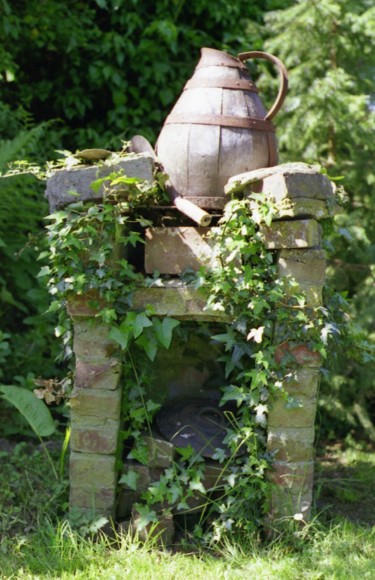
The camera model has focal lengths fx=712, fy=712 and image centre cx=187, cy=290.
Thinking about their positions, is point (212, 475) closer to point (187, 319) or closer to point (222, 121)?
point (187, 319)

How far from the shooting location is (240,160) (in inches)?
127

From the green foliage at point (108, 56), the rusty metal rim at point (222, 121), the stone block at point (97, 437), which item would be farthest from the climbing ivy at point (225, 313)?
the green foliage at point (108, 56)

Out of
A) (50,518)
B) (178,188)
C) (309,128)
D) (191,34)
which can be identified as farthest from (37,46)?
(50,518)

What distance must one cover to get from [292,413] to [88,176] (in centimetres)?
132

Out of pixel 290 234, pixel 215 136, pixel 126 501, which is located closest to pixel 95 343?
pixel 126 501

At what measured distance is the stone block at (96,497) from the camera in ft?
10.3

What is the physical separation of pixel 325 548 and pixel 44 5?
4.22 m

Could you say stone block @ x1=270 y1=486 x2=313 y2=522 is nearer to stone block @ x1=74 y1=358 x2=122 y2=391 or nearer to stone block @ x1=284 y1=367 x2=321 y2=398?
stone block @ x1=284 y1=367 x2=321 y2=398

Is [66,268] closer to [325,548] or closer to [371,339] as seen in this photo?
[325,548]

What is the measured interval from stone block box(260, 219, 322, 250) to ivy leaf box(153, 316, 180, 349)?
0.51 m

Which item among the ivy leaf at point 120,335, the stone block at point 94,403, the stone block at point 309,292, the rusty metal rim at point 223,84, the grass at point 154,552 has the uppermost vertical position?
the rusty metal rim at point 223,84

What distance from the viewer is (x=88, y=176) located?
299 centimetres

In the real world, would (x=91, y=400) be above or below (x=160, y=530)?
above

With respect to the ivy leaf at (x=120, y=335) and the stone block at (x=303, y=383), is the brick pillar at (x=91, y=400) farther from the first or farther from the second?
the stone block at (x=303, y=383)
